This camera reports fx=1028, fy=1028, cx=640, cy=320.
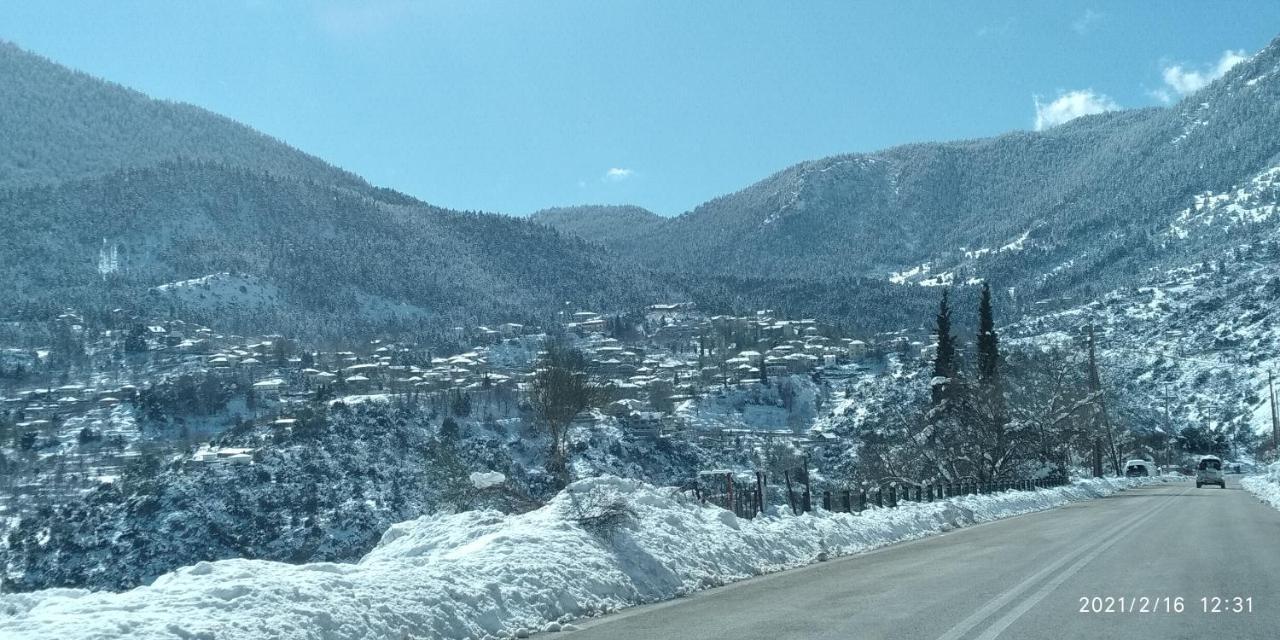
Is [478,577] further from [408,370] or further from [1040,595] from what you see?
[408,370]

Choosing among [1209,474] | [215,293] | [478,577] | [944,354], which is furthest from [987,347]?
[215,293]

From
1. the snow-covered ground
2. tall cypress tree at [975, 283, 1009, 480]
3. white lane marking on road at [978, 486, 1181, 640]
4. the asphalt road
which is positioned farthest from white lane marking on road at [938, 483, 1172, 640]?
tall cypress tree at [975, 283, 1009, 480]

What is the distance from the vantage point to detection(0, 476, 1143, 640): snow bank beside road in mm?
8508

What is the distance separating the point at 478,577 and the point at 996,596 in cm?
583

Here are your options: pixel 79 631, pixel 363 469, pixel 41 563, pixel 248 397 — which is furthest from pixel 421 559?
pixel 248 397

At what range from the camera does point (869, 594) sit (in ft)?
39.3

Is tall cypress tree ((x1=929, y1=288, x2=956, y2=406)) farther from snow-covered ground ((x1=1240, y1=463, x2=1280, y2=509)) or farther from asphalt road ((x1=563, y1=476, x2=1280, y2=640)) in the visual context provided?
asphalt road ((x1=563, y1=476, x2=1280, y2=640))

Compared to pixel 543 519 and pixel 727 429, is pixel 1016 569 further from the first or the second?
pixel 727 429

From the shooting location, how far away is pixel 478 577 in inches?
435

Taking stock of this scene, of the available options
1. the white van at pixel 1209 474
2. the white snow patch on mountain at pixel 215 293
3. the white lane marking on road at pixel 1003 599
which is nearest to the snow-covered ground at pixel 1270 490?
the white van at pixel 1209 474

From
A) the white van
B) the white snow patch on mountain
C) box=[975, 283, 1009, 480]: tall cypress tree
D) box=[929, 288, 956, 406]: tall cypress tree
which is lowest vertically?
the white van
